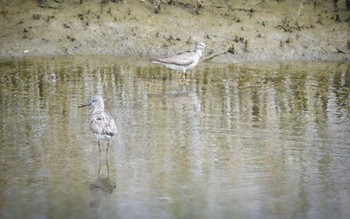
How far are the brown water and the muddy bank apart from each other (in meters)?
1.67

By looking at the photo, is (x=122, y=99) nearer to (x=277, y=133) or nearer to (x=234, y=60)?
(x=277, y=133)

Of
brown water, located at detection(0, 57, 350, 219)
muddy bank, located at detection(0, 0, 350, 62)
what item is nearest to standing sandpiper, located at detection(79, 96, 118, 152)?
brown water, located at detection(0, 57, 350, 219)

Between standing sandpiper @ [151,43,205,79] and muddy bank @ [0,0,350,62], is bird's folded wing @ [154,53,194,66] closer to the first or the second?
standing sandpiper @ [151,43,205,79]

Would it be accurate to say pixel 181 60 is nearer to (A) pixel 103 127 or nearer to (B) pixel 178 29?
(B) pixel 178 29

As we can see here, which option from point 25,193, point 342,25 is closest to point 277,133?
point 25,193

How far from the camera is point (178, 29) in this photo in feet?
62.1

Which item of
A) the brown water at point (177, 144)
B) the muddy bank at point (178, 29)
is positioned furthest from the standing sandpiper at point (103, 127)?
the muddy bank at point (178, 29)

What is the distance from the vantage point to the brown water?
8086mm

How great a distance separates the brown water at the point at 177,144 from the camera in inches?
Answer: 318

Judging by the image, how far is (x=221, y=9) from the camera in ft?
65.4

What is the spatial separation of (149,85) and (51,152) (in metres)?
5.11

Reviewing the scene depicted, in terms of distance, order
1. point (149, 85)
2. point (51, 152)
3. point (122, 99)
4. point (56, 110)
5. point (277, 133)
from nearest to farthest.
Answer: point (51, 152)
point (277, 133)
point (56, 110)
point (122, 99)
point (149, 85)

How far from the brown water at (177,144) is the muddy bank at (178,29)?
5.47 ft

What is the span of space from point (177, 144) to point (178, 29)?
879 centimetres
